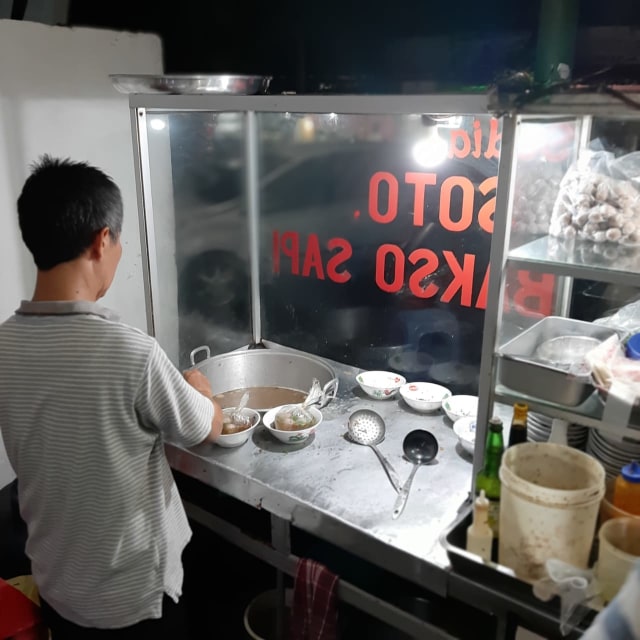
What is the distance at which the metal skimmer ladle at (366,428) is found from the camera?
1.83m

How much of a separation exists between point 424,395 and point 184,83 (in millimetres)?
1149

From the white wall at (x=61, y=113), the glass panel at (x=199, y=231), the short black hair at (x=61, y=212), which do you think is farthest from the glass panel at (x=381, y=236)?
the short black hair at (x=61, y=212)

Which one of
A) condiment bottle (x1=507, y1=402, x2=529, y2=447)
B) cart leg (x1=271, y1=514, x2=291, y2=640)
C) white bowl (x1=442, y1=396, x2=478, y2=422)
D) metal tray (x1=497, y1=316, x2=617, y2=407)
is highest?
metal tray (x1=497, y1=316, x2=617, y2=407)

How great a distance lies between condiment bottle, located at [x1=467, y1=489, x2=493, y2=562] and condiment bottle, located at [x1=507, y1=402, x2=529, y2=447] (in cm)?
14

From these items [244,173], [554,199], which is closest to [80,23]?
[244,173]

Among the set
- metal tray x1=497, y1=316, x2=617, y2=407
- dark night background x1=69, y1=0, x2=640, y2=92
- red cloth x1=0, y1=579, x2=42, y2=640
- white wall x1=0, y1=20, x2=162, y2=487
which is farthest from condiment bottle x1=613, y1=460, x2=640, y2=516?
white wall x1=0, y1=20, x2=162, y2=487

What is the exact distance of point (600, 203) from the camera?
136 centimetres

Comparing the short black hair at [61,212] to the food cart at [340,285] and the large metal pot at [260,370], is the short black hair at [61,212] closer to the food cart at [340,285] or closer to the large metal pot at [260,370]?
the food cart at [340,285]

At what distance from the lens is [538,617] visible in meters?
1.22

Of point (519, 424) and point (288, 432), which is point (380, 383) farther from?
point (519, 424)

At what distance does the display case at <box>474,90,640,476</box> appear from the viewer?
123 centimetres

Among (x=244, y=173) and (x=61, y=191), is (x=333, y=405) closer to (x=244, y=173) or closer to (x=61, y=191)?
(x=244, y=173)

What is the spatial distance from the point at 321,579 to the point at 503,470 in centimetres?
57

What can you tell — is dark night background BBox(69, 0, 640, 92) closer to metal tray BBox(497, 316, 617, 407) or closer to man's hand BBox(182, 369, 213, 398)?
metal tray BBox(497, 316, 617, 407)
